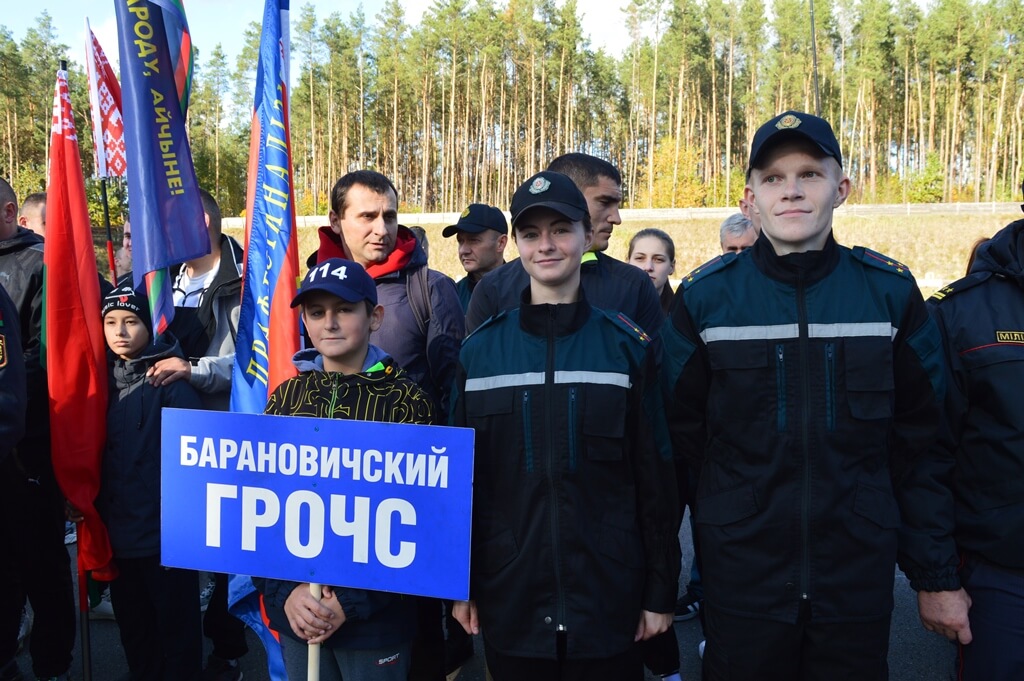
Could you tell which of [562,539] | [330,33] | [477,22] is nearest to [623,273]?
[562,539]

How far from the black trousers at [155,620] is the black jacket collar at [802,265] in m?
2.90

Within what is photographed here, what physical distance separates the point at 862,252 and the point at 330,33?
170 feet

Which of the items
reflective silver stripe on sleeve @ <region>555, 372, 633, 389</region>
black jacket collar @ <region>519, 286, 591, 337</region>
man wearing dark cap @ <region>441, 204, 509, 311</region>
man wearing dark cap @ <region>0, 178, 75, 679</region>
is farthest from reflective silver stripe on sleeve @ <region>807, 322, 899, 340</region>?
man wearing dark cap @ <region>0, 178, 75, 679</region>

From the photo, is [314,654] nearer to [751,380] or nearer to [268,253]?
[751,380]

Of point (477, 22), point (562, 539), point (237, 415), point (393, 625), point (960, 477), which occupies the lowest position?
point (393, 625)

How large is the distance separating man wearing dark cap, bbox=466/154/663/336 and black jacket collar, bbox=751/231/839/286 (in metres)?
0.89

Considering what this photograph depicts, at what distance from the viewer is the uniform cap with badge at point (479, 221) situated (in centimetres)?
521

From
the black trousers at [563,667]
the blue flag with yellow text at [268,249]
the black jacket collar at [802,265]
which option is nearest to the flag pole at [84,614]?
the blue flag with yellow text at [268,249]

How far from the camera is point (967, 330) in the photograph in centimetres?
247

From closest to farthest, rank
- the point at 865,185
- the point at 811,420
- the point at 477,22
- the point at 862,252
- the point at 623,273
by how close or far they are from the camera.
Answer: the point at 811,420, the point at 862,252, the point at 623,273, the point at 477,22, the point at 865,185

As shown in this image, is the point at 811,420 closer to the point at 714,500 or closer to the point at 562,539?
the point at 714,500

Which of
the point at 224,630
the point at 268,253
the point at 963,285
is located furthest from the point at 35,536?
the point at 963,285

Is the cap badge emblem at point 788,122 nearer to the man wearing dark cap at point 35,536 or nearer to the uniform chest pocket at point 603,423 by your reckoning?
the uniform chest pocket at point 603,423

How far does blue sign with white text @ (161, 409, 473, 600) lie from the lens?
2.32 metres
